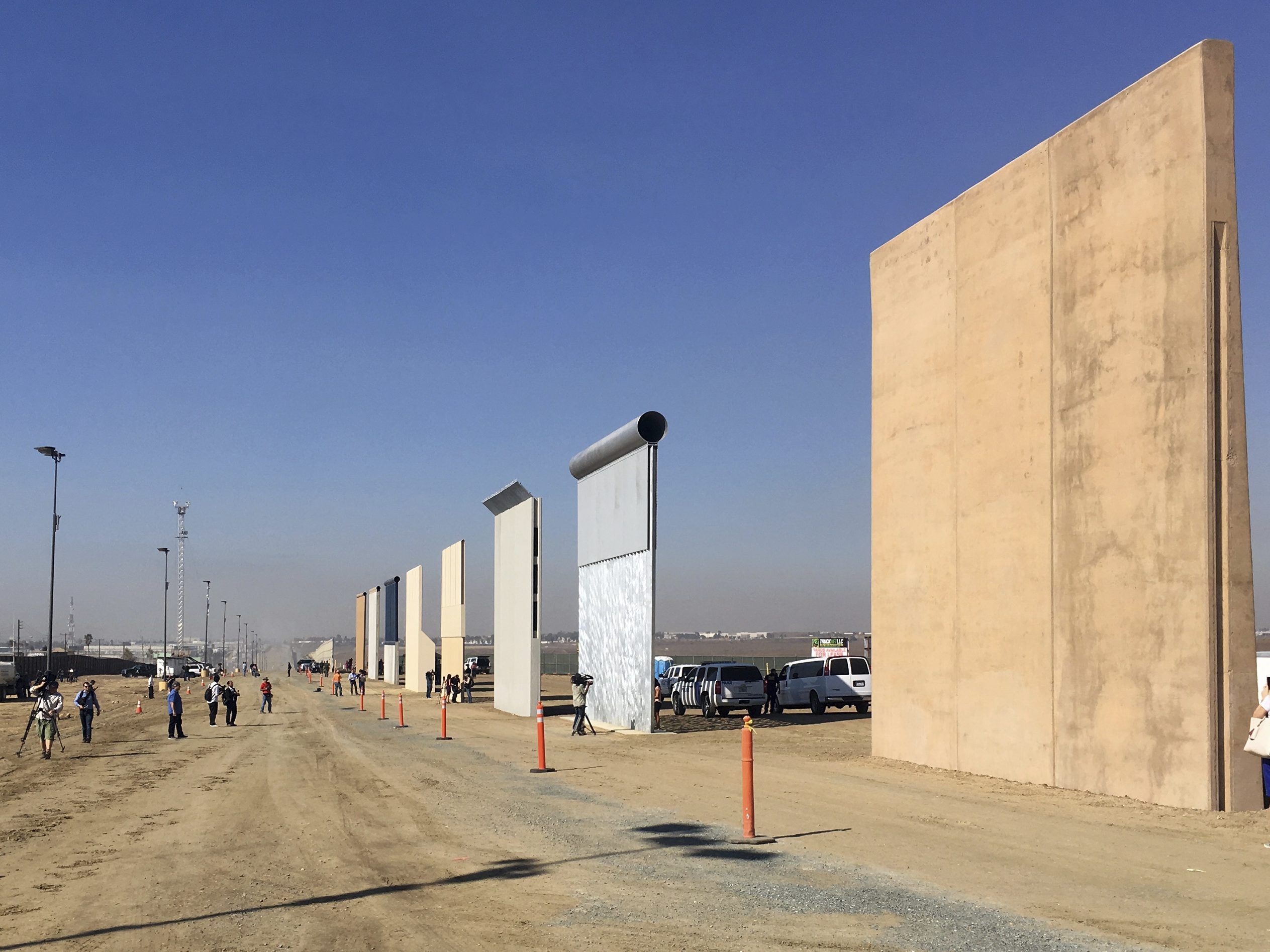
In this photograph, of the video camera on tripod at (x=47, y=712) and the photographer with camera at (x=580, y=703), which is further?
the photographer with camera at (x=580, y=703)

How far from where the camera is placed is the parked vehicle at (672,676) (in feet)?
144

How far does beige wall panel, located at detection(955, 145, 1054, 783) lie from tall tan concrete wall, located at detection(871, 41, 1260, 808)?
42 millimetres

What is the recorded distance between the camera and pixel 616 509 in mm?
33062

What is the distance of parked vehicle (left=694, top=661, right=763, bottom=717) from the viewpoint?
36.2 metres

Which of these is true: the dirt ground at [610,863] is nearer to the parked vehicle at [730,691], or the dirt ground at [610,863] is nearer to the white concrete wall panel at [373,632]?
the parked vehicle at [730,691]

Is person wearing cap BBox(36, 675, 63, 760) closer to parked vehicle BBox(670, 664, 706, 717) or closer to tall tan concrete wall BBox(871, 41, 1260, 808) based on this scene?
tall tan concrete wall BBox(871, 41, 1260, 808)

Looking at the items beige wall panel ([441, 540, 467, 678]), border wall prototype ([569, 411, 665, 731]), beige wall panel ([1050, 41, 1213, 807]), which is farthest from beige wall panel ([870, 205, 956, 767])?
beige wall panel ([441, 540, 467, 678])

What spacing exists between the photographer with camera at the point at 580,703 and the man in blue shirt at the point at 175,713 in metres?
10.4

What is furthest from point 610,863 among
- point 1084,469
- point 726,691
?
point 726,691

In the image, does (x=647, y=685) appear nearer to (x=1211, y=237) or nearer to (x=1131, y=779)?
(x=1131, y=779)

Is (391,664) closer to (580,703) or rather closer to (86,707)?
(86,707)

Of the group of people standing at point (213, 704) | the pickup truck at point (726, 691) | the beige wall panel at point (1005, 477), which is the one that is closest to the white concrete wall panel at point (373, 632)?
the group of people standing at point (213, 704)

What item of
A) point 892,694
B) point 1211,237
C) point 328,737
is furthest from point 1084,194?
point 328,737

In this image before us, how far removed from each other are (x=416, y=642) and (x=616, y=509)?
139 ft
